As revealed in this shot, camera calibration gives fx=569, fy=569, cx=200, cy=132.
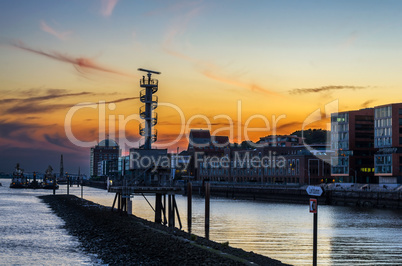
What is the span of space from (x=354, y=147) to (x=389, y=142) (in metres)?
24.8

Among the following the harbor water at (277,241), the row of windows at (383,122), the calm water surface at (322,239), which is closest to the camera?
the harbor water at (277,241)

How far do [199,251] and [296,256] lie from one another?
9069 millimetres

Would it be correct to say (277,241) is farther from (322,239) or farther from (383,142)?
(383,142)

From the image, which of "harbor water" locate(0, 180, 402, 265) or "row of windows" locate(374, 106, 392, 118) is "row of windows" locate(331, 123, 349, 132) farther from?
"harbor water" locate(0, 180, 402, 265)

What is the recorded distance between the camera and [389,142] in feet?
490

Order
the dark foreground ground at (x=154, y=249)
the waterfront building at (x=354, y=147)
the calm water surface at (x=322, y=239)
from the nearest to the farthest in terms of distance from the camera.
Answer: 1. the dark foreground ground at (x=154, y=249)
2. the calm water surface at (x=322, y=239)
3. the waterfront building at (x=354, y=147)

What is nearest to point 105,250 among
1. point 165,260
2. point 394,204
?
point 165,260

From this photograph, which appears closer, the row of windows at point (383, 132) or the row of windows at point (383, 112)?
the row of windows at point (383, 132)

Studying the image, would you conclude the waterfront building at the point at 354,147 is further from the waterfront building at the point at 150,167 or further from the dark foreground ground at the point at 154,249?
the dark foreground ground at the point at 154,249

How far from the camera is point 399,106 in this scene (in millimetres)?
147000

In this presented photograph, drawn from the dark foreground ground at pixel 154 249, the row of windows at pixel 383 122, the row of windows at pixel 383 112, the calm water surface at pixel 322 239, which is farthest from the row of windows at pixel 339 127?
the dark foreground ground at pixel 154 249

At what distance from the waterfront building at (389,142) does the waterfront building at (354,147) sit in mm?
17365

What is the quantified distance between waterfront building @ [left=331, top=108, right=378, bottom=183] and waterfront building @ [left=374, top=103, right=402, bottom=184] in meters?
17.4

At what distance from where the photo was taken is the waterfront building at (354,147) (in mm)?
172625
